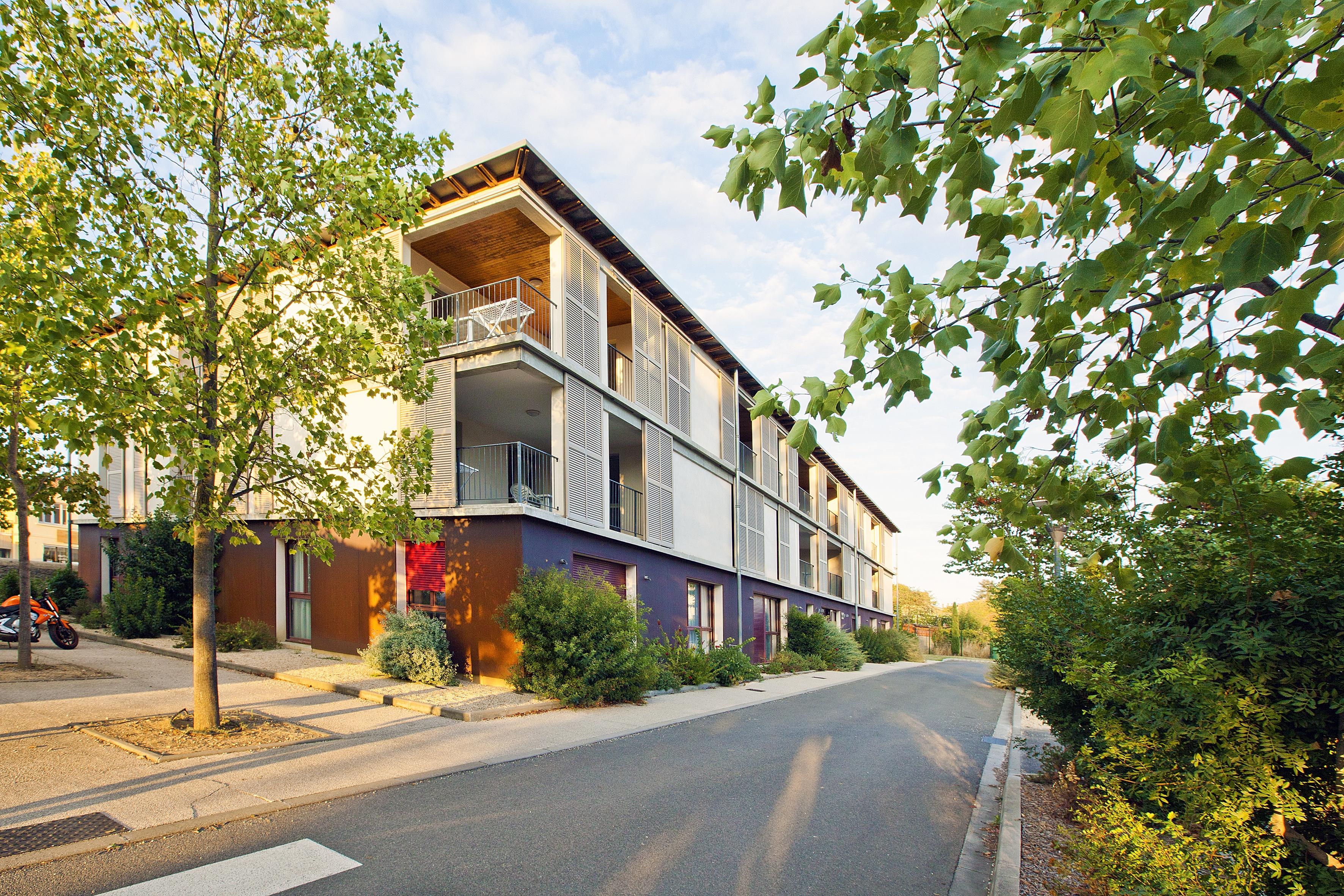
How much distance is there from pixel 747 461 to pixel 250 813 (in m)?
20.3

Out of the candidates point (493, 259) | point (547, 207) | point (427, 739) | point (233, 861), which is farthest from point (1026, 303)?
point (493, 259)

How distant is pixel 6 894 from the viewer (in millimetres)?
3695

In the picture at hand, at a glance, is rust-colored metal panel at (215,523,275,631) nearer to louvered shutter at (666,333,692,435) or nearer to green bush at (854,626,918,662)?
louvered shutter at (666,333,692,435)

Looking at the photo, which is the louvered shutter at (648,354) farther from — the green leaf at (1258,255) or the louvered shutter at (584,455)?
the green leaf at (1258,255)

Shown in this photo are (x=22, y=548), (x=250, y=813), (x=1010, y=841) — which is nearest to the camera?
(x=1010, y=841)

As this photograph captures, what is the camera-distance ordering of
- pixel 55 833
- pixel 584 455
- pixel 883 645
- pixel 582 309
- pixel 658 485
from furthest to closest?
1. pixel 883 645
2. pixel 658 485
3. pixel 582 309
4. pixel 584 455
5. pixel 55 833

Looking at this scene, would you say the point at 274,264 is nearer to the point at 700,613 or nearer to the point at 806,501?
the point at 700,613

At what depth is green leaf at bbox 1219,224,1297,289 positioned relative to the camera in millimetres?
2131

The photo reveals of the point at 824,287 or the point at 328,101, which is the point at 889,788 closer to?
the point at 824,287

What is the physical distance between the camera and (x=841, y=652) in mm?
24859

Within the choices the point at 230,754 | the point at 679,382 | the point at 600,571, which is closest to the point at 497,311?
the point at 600,571

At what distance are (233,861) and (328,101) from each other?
7464 millimetres

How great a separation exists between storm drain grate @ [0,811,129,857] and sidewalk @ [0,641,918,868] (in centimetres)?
8

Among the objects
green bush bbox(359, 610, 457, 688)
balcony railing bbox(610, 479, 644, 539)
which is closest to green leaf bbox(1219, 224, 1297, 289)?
green bush bbox(359, 610, 457, 688)
